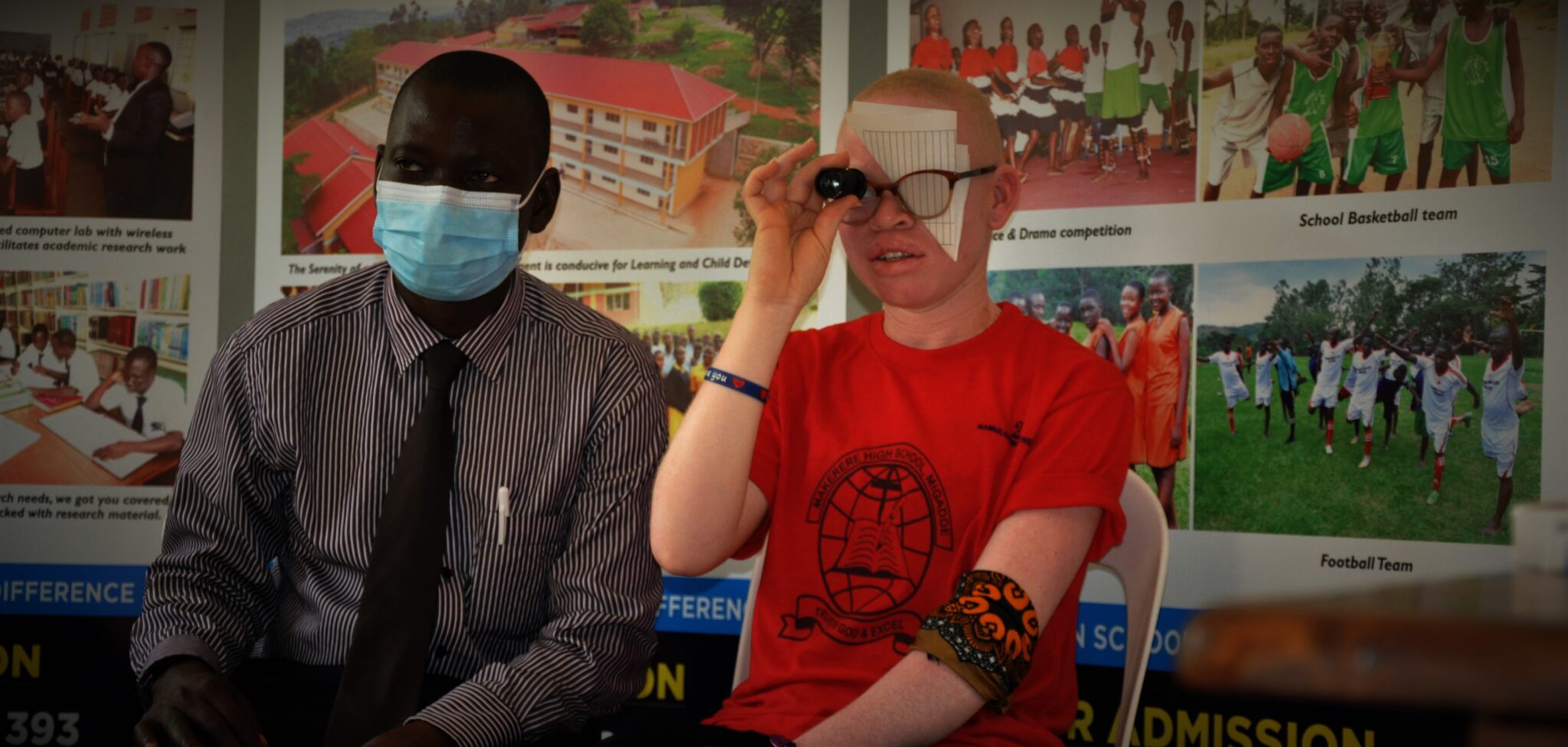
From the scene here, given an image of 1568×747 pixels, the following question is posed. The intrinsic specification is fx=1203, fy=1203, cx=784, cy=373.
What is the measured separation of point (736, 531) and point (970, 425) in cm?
45

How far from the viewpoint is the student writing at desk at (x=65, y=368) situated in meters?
3.67

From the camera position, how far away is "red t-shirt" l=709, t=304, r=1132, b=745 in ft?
6.32

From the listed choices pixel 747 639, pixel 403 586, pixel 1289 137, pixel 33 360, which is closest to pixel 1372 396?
pixel 1289 137

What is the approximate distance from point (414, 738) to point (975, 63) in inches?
88.4

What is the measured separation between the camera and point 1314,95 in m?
2.90

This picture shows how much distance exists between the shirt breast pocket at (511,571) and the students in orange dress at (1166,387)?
1567mm

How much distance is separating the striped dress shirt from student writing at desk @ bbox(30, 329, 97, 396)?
5.70 ft

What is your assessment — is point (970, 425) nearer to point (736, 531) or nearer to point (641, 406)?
point (736, 531)

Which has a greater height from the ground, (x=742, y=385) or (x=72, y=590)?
(x=742, y=385)

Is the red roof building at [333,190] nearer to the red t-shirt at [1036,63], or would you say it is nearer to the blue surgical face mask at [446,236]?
the blue surgical face mask at [446,236]

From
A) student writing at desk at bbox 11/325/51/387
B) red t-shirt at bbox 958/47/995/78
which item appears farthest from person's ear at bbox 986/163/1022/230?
student writing at desk at bbox 11/325/51/387

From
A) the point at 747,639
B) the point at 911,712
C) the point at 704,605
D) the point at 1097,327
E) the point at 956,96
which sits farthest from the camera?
the point at 704,605

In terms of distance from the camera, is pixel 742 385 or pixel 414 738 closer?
pixel 414 738

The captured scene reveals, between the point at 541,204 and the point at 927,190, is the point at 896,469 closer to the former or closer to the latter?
the point at 927,190
